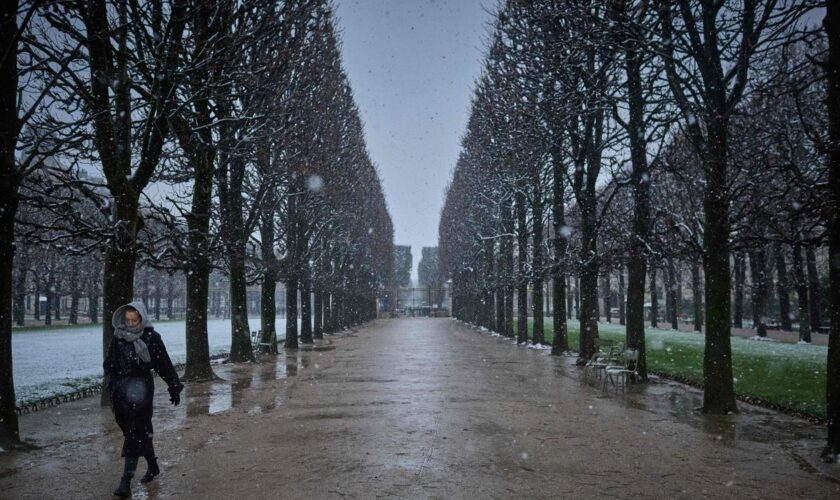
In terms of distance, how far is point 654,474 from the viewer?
6887 millimetres

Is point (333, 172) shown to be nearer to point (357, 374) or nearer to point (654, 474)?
point (357, 374)

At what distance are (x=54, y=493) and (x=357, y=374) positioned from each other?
35.6 feet

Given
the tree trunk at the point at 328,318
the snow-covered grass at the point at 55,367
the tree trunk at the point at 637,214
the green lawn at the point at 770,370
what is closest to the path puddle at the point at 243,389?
the snow-covered grass at the point at 55,367

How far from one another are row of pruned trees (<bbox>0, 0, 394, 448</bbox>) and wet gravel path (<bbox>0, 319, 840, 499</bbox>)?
199 cm

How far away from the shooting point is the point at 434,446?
817cm

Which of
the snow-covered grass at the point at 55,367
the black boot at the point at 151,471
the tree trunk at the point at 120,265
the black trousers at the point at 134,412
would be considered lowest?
the snow-covered grass at the point at 55,367

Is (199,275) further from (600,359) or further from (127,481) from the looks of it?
(600,359)

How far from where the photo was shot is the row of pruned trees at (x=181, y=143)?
8930 mm

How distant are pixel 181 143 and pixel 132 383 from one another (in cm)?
859

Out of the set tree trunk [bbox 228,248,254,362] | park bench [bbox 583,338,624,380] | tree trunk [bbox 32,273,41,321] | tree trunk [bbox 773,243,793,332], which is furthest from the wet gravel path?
tree trunk [bbox 32,273,41,321]

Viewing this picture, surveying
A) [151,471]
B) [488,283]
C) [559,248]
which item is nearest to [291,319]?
[559,248]

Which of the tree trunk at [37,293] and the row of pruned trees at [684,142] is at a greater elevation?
the row of pruned trees at [684,142]

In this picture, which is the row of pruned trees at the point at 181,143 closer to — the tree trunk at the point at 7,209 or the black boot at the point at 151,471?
the tree trunk at the point at 7,209

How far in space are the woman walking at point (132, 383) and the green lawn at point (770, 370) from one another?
10.1m
